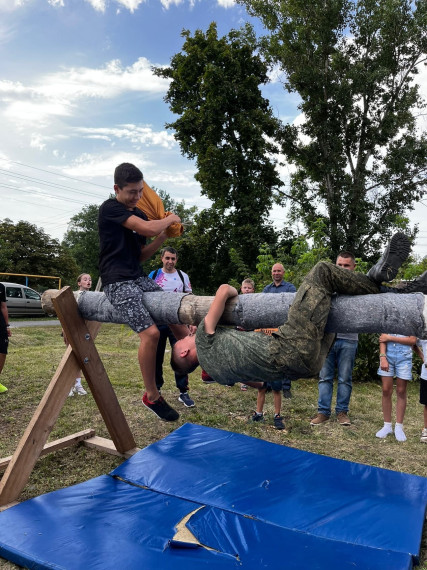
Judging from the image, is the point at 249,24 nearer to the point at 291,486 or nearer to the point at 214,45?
the point at 214,45

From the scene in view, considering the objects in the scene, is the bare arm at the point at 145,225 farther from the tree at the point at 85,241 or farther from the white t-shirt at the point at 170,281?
the tree at the point at 85,241

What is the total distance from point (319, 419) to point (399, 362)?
128cm

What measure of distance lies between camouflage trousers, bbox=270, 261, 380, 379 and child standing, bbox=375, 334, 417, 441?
106 inches

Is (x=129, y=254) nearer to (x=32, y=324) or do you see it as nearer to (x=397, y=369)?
Answer: (x=397, y=369)

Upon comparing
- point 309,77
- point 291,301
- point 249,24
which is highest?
point 249,24

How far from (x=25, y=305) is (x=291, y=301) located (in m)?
18.3

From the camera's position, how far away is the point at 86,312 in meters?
3.72

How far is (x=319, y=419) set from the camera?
18.6 feet

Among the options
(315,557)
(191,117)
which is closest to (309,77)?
(191,117)

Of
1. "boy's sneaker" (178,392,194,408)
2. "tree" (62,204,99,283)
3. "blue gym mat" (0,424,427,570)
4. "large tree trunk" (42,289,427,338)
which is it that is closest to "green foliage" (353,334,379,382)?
"boy's sneaker" (178,392,194,408)

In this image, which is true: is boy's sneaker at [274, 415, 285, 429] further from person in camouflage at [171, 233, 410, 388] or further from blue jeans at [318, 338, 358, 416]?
person in camouflage at [171, 233, 410, 388]

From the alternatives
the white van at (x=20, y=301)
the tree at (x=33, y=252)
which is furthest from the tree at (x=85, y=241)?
the white van at (x=20, y=301)

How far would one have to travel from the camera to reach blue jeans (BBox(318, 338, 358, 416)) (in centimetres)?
569

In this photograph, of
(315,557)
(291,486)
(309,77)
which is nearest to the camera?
(315,557)
